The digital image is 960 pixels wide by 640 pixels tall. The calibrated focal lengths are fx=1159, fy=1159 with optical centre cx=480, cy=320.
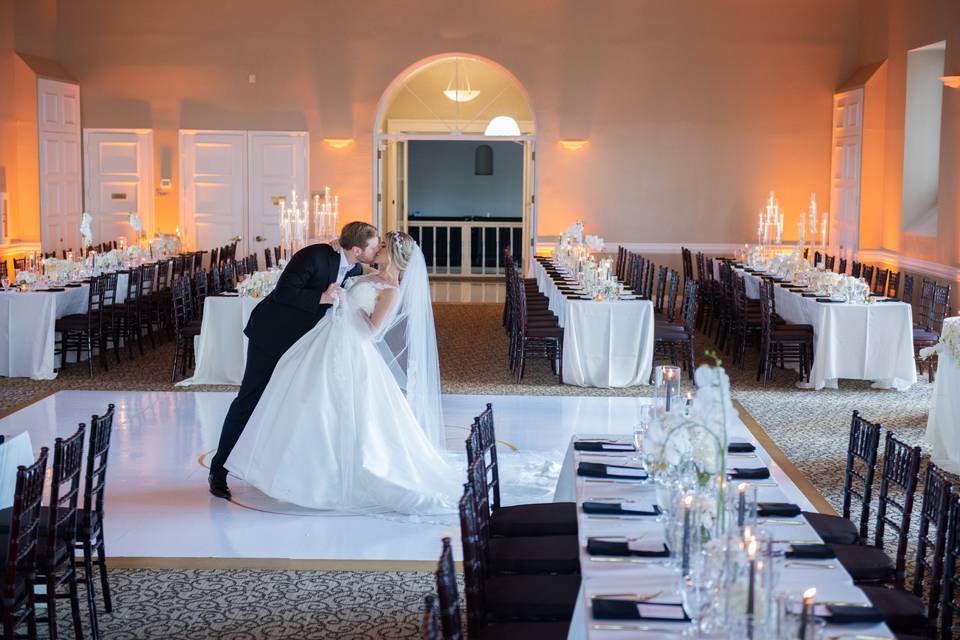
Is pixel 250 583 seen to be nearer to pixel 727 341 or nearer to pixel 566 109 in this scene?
pixel 727 341

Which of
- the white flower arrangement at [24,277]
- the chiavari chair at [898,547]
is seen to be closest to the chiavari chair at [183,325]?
the white flower arrangement at [24,277]

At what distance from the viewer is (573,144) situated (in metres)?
17.2

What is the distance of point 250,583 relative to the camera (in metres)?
5.45

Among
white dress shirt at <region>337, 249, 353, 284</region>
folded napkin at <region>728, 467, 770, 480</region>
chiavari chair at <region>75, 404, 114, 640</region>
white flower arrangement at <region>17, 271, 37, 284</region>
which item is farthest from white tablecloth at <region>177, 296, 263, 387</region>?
folded napkin at <region>728, 467, 770, 480</region>

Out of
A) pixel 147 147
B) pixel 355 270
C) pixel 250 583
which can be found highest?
pixel 147 147

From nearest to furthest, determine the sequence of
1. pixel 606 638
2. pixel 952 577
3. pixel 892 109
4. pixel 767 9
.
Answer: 1. pixel 606 638
2. pixel 952 577
3. pixel 892 109
4. pixel 767 9

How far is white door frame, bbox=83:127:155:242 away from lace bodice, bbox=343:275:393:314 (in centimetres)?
1155

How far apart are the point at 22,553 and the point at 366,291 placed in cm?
Answer: 277

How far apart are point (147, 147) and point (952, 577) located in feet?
49.9

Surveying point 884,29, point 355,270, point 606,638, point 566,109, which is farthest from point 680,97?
point 606,638

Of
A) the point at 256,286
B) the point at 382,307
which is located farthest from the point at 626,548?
the point at 256,286

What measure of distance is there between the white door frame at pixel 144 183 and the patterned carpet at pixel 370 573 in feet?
16.8

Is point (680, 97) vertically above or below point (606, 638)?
above

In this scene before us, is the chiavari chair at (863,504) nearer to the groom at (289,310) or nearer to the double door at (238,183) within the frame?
the groom at (289,310)
